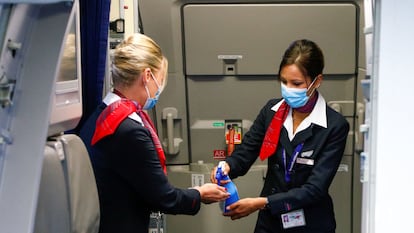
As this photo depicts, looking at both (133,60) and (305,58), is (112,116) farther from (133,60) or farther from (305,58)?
(305,58)

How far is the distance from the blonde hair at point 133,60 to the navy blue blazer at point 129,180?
0.52 feet

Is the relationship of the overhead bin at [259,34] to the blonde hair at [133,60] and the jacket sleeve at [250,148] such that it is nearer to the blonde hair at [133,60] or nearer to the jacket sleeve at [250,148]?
the jacket sleeve at [250,148]

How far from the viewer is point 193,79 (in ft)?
11.6

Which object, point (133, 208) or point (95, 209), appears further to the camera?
point (133, 208)

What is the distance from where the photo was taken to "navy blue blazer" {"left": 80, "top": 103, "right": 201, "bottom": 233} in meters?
1.91

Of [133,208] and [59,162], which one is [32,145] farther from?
[133,208]

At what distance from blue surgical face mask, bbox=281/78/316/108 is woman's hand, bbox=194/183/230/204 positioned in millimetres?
552

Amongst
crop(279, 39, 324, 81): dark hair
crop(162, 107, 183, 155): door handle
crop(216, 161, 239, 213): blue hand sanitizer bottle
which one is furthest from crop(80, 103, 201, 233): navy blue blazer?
crop(162, 107, 183, 155): door handle

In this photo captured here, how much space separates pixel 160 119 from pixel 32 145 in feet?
7.89

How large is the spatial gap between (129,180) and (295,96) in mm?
909

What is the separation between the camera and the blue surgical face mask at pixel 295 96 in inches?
90.8

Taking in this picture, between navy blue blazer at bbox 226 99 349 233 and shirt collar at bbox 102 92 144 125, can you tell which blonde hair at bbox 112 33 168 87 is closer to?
shirt collar at bbox 102 92 144 125

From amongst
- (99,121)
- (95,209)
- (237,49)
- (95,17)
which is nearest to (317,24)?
(237,49)

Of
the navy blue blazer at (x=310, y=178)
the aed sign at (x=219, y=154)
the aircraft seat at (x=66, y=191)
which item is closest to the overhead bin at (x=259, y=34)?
the aed sign at (x=219, y=154)
